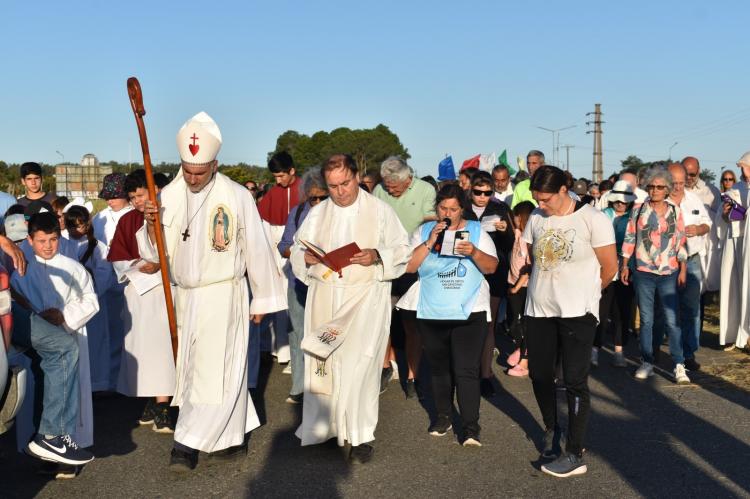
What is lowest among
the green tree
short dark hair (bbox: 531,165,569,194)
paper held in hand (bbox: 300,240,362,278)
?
paper held in hand (bbox: 300,240,362,278)

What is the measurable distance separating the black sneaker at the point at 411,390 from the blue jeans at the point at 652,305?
2346 mm

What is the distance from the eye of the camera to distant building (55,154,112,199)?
2144 centimetres

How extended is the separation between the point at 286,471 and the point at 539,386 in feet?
6.00

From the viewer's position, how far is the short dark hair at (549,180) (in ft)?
20.0

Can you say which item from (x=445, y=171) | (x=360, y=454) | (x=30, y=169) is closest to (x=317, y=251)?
(x=360, y=454)

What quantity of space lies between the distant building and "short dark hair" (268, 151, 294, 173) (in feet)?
41.3

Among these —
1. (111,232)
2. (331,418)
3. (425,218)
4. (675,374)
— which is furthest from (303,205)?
(675,374)

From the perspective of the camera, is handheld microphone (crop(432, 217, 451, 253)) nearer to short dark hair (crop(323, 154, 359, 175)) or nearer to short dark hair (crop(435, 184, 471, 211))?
short dark hair (crop(435, 184, 471, 211))

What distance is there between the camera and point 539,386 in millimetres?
6406

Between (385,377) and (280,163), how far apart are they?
2.53m

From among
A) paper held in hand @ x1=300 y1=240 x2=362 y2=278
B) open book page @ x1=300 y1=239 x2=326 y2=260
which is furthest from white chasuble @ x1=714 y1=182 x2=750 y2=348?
open book page @ x1=300 y1=239 x2=326 y2=260

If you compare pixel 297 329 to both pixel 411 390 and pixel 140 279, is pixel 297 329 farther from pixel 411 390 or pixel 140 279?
pixel 140 279

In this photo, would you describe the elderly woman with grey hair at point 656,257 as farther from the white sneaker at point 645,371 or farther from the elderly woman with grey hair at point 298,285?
the elderly woman with grey hair at point 298,285

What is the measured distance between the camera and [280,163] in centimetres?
973
